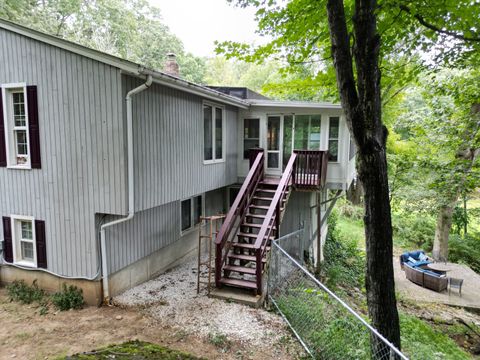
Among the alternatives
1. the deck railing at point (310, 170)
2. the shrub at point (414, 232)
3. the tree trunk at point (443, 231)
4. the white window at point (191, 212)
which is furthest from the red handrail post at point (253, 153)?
the shrub at point (414, 232)

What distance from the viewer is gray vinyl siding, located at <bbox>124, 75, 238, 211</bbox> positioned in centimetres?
622

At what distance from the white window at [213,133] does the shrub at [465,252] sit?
1442 cm

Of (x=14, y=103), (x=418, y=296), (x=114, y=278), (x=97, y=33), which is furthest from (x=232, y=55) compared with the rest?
(x=97, y=33)

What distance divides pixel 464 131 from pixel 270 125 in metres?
6.38

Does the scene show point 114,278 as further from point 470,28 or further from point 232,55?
point 470,28

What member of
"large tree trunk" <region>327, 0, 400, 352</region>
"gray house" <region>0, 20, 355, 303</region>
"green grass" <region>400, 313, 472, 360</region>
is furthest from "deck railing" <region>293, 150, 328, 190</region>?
"large tree trunk" <region>327, 0, 400, 352</region>

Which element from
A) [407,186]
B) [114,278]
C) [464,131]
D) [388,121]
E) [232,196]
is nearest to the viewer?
[114,278]

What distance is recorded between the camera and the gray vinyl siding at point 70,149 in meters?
5.80

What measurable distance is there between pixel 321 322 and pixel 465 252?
1591cm

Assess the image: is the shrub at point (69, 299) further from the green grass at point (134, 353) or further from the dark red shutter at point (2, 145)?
the dark red shutter at point (2, 145)

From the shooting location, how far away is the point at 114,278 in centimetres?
643

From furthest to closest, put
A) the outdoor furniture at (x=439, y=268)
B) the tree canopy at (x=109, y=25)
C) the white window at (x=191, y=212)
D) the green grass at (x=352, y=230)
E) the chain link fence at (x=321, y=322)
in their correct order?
the tree canopy at (x=109, y=25)
the green grass at (x=352, y=230)
the outdoor furniture at (x=439, y=268)
the white window at (x=191, y=212)
the chain link fence at (x=321, y=322)

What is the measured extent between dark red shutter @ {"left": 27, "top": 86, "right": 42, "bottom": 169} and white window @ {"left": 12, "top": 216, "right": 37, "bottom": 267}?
142cm

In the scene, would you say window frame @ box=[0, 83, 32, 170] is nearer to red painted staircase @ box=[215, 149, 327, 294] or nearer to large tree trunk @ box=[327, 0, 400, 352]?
red painted staircase @ box=[215, 149, 327, 294]
